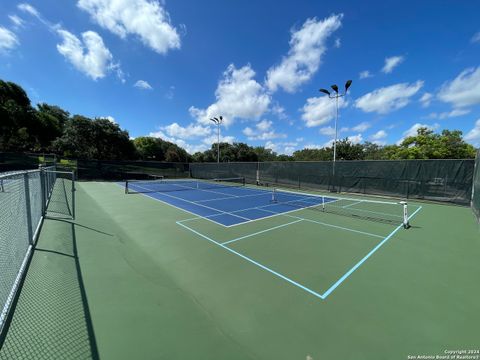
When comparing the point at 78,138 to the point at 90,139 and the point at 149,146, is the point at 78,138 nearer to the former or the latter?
the point at 90,139

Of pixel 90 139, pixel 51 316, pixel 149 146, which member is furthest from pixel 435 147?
pixel 149 146

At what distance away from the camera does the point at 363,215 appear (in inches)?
336

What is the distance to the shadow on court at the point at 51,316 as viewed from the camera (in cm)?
206

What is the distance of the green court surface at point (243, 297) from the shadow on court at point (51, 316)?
1cm

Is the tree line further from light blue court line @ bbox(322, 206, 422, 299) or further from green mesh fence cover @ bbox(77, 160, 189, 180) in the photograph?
light blue court line @ bbox(322, 206, 422, 299)

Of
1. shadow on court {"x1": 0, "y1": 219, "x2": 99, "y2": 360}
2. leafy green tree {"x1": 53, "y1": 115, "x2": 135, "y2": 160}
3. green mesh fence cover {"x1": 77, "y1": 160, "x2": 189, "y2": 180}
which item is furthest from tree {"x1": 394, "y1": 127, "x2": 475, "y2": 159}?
leafy green tree {"x1": 53, "y1": 115, "x2": 135, "y2": 160}

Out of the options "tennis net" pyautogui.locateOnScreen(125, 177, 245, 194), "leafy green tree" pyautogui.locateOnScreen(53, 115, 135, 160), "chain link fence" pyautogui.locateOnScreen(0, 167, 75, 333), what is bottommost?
"tennis net" pyautogui.locateOnScreen(125, 177, 245, 194)

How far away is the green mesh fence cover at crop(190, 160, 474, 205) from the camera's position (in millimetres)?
11688

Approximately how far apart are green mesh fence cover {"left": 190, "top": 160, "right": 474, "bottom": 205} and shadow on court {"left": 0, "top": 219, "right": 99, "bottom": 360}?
1662cm

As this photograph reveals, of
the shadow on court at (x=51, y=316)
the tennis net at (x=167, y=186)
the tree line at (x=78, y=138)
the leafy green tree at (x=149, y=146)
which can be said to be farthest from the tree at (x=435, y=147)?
the leafy green tree at (x=149, y=146)

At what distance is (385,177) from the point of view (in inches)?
558

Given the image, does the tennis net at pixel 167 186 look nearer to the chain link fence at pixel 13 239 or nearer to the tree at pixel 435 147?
the chain link fence at pixel 13 239

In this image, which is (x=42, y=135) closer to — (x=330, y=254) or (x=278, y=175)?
(x=278, y=175)

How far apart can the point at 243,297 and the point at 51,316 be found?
2.42 meters
